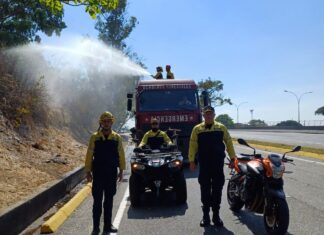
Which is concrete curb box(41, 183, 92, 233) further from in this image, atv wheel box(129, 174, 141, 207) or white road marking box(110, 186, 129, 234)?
atv wheel box(129, 174, 141, 207)

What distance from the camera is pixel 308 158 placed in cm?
1794

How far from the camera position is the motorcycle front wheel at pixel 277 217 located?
593 centimetres

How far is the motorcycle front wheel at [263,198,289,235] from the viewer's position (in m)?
5.93

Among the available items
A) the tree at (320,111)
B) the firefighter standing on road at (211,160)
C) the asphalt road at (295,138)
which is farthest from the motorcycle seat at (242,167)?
the tree at (320,111)

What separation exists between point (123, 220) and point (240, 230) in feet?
6.78

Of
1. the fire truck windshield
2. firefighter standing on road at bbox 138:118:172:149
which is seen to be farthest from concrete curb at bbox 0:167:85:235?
the fire truck windshield

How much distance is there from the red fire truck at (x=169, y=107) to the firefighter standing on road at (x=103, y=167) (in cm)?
746

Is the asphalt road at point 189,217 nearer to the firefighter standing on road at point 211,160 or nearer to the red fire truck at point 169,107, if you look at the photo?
the firefighter standing on road at point 211,160

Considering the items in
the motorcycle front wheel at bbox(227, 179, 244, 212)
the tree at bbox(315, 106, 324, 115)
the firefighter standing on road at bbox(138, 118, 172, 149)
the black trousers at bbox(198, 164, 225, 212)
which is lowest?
the motorcycle front wheel at bbox(227, 179, 244, 212)

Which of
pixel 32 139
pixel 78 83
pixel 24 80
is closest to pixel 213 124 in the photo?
pixel 32 139

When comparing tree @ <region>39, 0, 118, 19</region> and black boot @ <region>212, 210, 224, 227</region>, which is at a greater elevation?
tree @ <region>39, 0, 118, 19</region>

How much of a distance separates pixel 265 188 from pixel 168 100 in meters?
8.77

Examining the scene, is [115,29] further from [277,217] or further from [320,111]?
[320,111]

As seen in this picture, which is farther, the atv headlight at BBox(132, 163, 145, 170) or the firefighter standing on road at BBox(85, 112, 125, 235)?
the atv headlight at BBox(132, 163, 145, 170)
